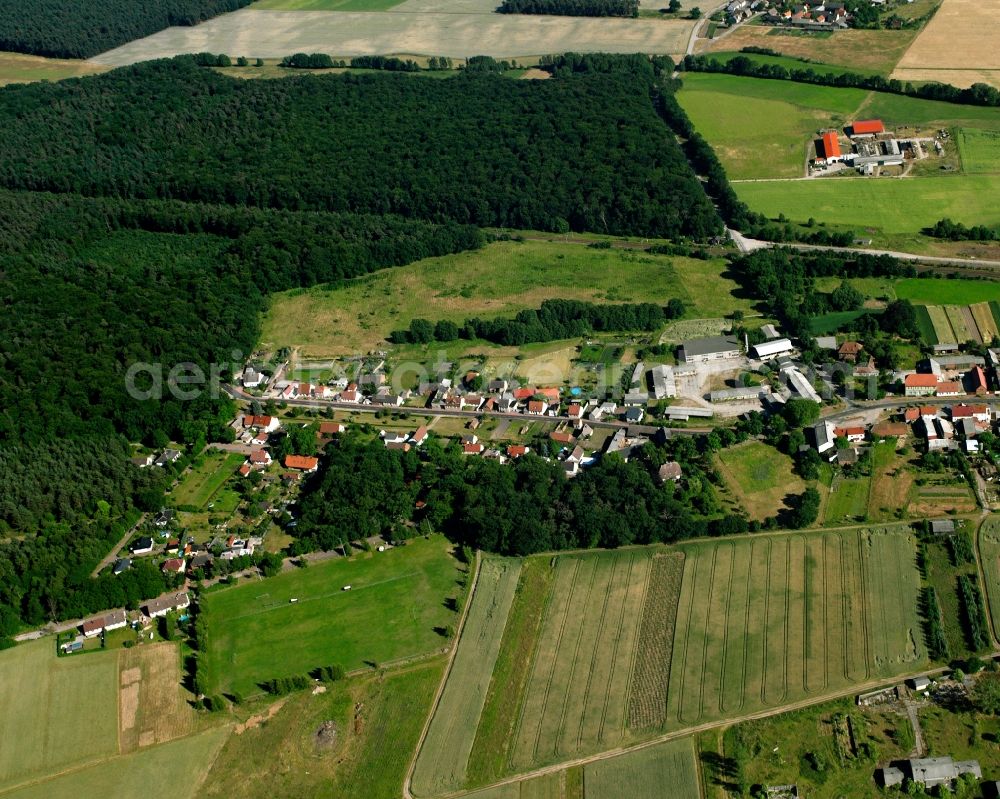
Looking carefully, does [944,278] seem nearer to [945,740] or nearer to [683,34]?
[945,740]

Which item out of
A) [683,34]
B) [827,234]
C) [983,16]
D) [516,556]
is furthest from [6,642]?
[983,16]

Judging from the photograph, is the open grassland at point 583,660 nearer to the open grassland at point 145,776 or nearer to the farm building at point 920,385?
the open grassland at point 145,776

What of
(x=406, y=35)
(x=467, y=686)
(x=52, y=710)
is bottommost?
(x=52, y=710)

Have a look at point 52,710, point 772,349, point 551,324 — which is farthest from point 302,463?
point 772,349

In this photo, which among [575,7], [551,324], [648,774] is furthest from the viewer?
[575,7]

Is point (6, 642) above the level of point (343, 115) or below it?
below

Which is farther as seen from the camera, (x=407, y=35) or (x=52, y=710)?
(x=407, y=35)

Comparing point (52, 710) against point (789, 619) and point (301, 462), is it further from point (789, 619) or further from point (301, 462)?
point (789, 619)
